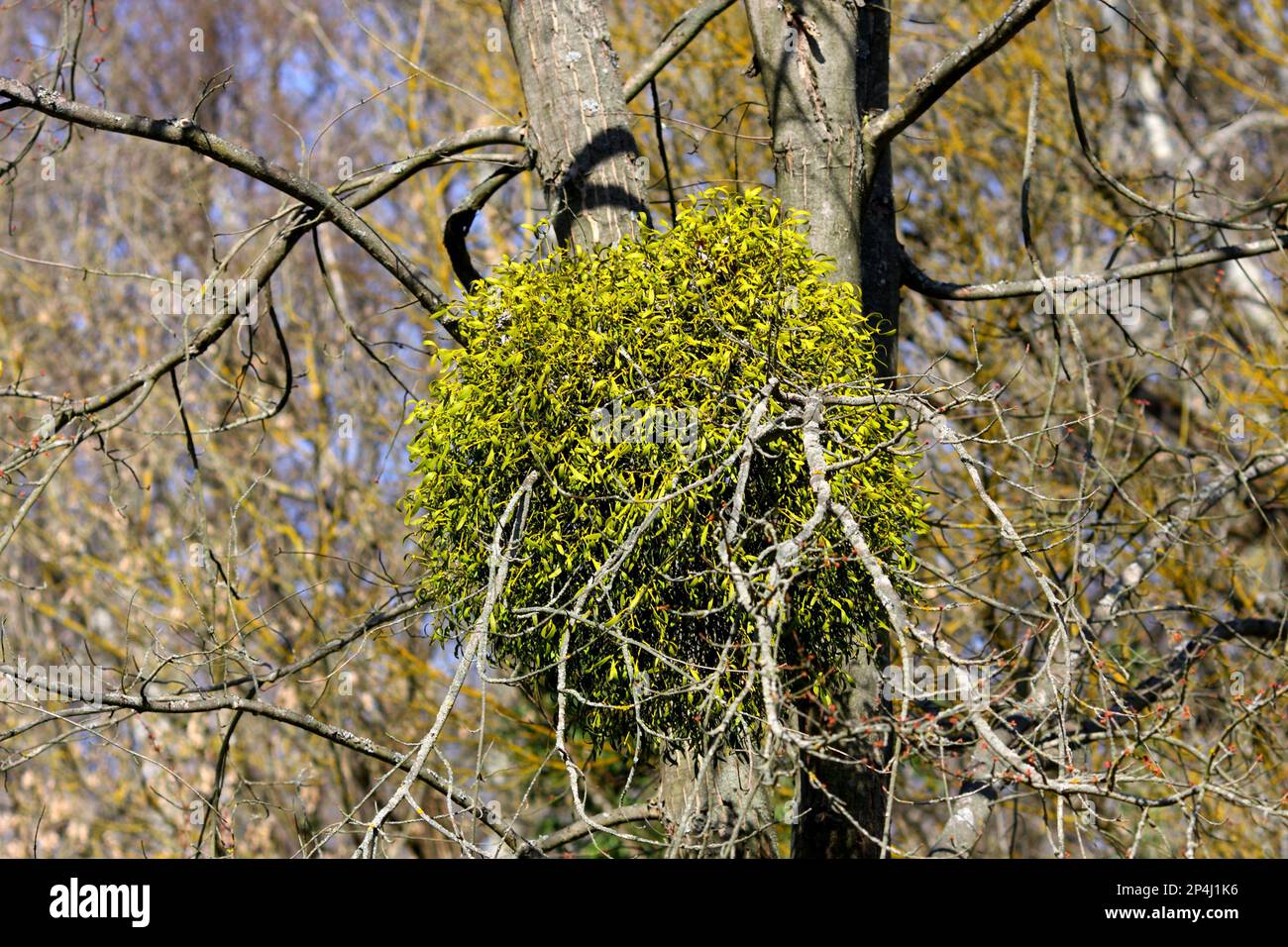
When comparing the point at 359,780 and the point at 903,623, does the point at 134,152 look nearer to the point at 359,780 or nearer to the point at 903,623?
the point at 359,780

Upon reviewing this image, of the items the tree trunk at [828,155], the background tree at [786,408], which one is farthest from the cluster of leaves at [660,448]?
the tree trunk at [828,155]

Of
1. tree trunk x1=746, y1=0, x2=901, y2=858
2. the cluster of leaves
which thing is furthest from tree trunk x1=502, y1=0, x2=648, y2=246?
the cluster of leaves

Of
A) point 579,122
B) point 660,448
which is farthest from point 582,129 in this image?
point 660,448

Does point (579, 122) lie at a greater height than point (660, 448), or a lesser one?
greater

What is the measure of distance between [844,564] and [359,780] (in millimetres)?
6855

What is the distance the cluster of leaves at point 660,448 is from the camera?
229 centimetres

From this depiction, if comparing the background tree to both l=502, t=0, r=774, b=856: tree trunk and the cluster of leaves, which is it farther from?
the cluster of leaves

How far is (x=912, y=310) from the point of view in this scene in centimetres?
722

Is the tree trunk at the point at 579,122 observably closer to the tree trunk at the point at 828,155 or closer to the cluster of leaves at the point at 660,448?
the tree trunk at the point at 828,155

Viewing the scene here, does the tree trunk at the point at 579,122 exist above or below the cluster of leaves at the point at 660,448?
above

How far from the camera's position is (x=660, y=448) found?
229 cm

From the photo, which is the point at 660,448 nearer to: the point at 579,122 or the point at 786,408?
the point at 786,408

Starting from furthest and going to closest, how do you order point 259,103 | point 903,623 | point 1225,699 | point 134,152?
point 259,103 → point 134,152 → point 1225,699 → point 903,623
